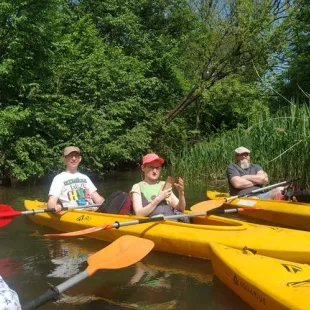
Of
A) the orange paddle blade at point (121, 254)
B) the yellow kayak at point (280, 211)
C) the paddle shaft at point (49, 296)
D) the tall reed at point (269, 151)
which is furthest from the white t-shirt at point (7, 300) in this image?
the yellow kayak at point (280, 211)

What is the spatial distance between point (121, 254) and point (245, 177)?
3.52 metres

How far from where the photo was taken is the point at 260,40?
60.1ft

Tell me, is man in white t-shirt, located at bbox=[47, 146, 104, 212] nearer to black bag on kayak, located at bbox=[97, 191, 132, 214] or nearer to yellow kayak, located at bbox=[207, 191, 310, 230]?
black bag on kayak, located at bbox=[97, 191, 132, 214]

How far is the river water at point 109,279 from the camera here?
3287 mm

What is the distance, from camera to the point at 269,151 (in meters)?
7.71

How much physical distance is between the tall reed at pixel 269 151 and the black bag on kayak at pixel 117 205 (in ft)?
5.98

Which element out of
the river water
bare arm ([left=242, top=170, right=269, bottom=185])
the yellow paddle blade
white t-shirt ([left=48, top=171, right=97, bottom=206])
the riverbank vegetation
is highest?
the riverbank vegetation

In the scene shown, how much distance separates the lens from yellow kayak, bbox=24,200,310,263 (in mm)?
3846

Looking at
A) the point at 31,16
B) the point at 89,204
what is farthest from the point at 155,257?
the point at 31,16

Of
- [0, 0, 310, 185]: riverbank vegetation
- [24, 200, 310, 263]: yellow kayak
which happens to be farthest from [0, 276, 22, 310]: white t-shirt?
[0, 0, 310, 185]: riverbank vegetation

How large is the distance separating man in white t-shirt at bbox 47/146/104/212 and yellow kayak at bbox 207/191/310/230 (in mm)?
1945

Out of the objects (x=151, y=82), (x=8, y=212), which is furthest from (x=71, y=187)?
(x=151, y=82)

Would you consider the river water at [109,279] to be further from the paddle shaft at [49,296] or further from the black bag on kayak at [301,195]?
the black bag on kayak at [301,195]

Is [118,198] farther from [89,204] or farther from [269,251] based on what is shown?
[269,251]
